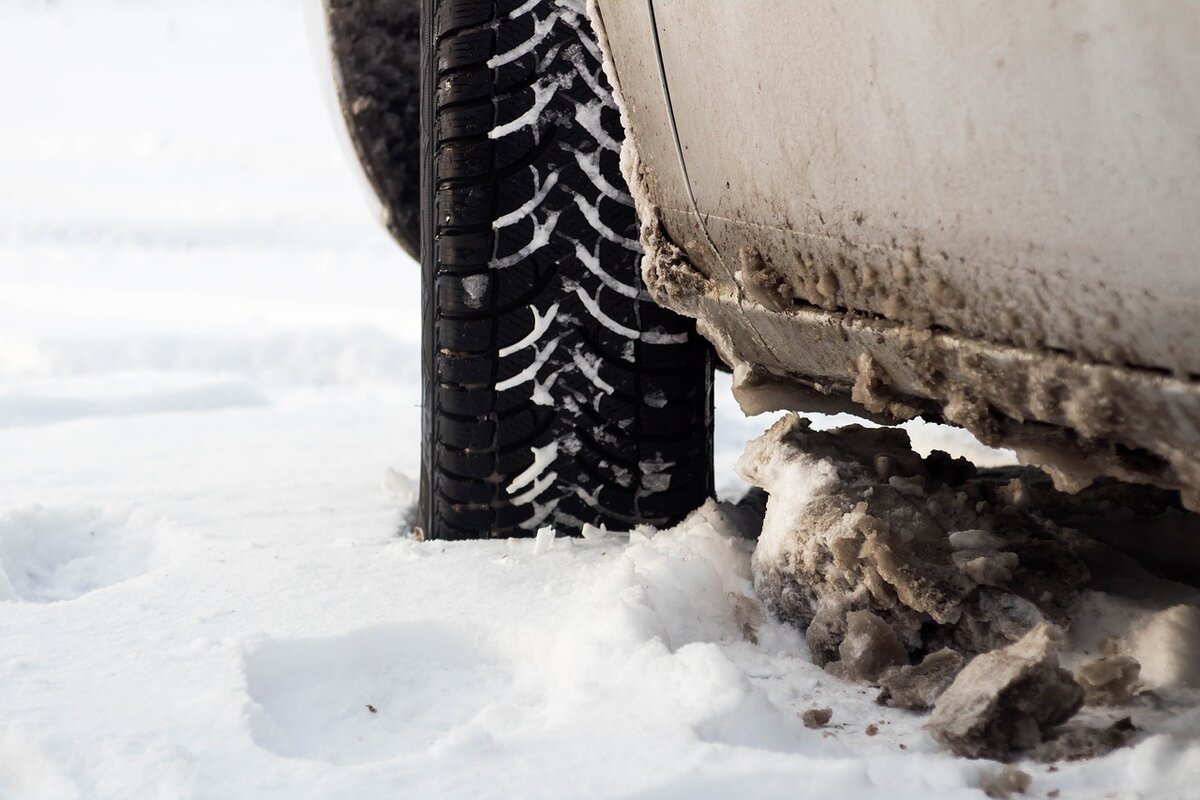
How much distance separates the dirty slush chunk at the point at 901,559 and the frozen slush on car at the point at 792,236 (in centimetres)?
11

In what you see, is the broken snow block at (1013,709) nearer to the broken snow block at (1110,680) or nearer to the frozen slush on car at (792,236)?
the broken snow block at (1110,680)

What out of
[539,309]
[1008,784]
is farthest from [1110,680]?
[539,309]

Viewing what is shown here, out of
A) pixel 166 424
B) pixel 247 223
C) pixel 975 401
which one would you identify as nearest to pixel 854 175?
pixel 975 401

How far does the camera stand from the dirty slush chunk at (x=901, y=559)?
1.42 metres

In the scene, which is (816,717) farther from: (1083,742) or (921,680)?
(1083,742)

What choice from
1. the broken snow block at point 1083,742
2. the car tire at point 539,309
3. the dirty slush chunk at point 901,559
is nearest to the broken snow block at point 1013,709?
the broken snow block at point 1083,742

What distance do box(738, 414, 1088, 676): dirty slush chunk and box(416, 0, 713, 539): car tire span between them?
1.04 ft

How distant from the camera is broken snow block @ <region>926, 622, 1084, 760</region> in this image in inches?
46.3

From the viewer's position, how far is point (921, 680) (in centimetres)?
136

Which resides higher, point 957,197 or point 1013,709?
point 957,197

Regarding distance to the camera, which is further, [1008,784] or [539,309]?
[539,309]

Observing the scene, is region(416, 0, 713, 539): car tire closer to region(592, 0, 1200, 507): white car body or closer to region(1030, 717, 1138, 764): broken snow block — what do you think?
region(592, 0, 1200, 507): white car body

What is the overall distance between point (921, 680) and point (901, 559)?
0.48 feet

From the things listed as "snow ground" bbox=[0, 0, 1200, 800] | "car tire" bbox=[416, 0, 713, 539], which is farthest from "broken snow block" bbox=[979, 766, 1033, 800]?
"car tire" bbox=[416, 0, 713, 539]
